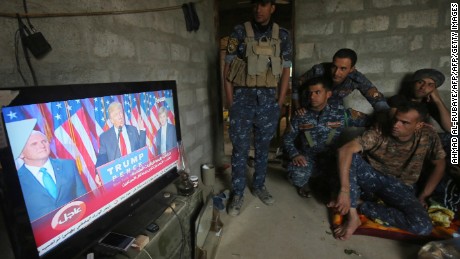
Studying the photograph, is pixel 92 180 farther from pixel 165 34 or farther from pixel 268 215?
pixel 268 215

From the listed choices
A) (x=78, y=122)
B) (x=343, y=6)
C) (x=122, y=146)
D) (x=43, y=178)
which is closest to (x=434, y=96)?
(x=343, y=6)

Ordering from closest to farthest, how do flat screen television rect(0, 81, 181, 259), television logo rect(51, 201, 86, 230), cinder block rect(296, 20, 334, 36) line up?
flat screen television rect(0, 81, 181, 259) < television logo rect(51, 201, 86, 230) < cinder block rect(296, 20, 334, 36)

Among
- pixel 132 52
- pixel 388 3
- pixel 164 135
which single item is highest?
pixel 388 3

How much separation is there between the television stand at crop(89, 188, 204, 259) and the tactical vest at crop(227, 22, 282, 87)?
2.94 feet

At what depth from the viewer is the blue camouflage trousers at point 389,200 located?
1544 millimetres

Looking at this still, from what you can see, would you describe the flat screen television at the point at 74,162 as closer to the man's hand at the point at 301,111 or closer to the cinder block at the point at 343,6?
the man's hand at the point at 301,111

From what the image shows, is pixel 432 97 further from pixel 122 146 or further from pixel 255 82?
pixel 122 146

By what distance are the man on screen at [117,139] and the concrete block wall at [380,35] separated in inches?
85.8

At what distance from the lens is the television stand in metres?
0.95

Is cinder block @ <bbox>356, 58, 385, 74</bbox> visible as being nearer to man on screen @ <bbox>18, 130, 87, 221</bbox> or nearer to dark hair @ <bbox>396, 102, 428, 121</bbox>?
dark hair @ <bbox>396, 102, 428, 121</bbox>

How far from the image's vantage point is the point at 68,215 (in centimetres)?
78

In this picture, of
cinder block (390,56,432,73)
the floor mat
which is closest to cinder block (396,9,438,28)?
cinder block (390,56,432,73)

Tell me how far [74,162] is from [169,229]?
19.5 inches

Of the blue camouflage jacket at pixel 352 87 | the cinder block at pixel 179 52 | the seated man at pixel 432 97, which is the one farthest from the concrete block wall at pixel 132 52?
the seated man at pixel 432 97
